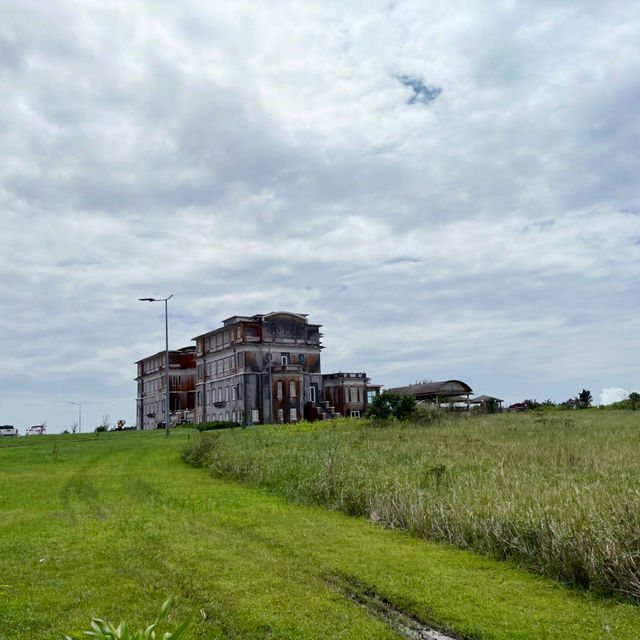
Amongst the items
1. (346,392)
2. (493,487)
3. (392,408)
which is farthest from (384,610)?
(346,392)

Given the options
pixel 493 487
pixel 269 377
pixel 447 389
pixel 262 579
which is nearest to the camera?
pixel 262 579

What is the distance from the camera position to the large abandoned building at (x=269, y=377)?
62.2 meters

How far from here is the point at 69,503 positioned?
48.9 ft

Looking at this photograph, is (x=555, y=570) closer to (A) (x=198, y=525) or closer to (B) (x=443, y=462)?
(A) (x=198, y=525)

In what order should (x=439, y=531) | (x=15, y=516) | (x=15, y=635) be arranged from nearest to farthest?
(x=15, y=635) < (x=439, y=531) < (x=15, y=516)

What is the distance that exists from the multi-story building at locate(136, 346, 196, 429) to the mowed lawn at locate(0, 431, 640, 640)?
64.6 m

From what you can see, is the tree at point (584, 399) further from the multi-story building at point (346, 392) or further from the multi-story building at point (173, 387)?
the multi-story building at point (173, 387)

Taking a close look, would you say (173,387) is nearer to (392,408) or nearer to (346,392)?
(346,392)

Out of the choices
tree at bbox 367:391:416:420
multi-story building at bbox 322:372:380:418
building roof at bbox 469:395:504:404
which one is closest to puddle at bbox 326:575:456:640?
tree at bbox 367:391:416:420

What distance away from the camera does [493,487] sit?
1233 centimetres

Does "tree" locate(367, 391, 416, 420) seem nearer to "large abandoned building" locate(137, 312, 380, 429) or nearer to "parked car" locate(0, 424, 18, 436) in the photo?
"large abandoned building" locate(137, 312, 380, 429)

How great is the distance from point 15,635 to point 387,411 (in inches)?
1194

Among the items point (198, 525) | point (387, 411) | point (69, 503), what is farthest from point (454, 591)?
point (387, 411)

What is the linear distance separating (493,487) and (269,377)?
5083 cm
